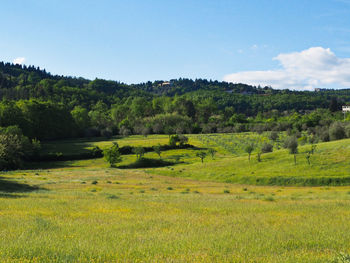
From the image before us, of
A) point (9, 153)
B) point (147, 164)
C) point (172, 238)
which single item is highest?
point (9, 153)

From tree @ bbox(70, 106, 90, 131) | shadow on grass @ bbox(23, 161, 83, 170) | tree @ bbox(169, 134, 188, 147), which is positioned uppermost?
tree @ bbox(70, 106, 90, 131)

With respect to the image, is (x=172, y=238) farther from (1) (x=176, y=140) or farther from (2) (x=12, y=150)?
(1) (x=176, y=140)

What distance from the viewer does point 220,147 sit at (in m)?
117

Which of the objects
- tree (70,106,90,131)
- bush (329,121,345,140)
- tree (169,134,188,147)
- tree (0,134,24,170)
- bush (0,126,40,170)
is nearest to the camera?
tree (0,134,24,170)

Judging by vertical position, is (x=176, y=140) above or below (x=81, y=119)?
below

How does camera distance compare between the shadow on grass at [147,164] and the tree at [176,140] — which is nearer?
the shadow on grass at [147,164]

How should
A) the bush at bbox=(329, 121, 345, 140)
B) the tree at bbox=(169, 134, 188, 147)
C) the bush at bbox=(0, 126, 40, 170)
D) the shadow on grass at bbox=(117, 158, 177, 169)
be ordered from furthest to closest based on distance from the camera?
1. the tree at bbox=(169, 134, 188, 147)
2. the bush at bbox=(329, 121, 345, 140)
3. the shadow on grass at bbox=(117, 158, 177, 169)
4. the bush at bbox=(0, 126, 40, 170)

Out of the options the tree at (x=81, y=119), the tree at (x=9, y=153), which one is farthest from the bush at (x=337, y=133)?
the tree at (x=81, y=119)

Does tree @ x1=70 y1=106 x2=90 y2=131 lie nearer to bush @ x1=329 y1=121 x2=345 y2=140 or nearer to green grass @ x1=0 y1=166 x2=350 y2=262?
bush @ x1=329 y1=121 x2=345 y2=140

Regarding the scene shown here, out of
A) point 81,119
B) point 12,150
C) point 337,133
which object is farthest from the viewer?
point 81,119

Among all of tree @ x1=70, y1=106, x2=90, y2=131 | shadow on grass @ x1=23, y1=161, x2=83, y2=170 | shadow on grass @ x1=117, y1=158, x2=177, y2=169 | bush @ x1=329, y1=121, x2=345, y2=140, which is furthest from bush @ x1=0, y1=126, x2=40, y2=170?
bush @ x1=329, y1=121, x2=345, y2=140

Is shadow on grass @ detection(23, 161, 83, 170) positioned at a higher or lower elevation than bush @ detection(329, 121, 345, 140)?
lower

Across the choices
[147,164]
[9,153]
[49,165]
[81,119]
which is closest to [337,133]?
[147,164]

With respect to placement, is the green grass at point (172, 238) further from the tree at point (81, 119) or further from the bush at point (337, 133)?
the tree at point (81, 119)
